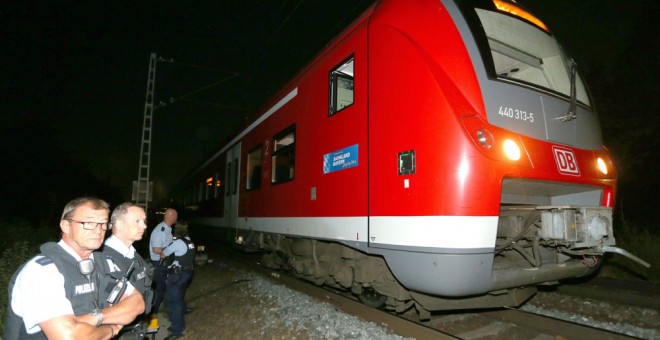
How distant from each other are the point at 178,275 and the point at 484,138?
4.01m

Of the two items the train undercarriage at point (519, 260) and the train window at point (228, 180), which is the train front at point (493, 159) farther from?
the train window at point (228, 180)

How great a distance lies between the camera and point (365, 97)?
3998 millimetres

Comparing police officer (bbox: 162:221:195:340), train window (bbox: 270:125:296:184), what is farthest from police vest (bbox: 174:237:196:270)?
train window (bbox: 270:125:296:184)

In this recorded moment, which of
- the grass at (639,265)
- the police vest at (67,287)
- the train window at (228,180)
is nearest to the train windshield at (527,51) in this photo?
the police vest at (67,287)

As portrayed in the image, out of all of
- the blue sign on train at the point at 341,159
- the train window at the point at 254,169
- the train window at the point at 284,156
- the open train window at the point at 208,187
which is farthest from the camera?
the open train window at the point at 208,187

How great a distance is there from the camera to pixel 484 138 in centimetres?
313

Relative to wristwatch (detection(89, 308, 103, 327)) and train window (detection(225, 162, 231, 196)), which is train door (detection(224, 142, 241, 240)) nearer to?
train window (detection(225, 162, 231, 196))

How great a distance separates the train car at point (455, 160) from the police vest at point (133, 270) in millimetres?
2023

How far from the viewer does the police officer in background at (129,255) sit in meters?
2.50

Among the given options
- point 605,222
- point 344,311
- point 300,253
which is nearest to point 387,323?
point 344,311

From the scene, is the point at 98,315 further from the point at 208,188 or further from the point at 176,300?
the point at 208,188

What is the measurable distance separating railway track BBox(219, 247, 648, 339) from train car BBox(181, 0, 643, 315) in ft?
0.79

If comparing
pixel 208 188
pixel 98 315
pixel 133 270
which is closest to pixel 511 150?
pixel 133 270

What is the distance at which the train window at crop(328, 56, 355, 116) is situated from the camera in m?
4.70
